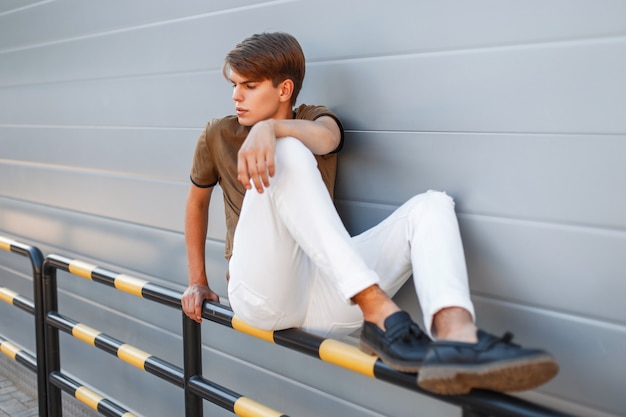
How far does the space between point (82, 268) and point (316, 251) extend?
4.45 feet

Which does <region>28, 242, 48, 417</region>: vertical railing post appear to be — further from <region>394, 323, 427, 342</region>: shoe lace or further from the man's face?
<region>394, 323, 427, 342</region>: shoe lace

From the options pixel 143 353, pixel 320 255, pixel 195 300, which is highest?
pixel 320 255

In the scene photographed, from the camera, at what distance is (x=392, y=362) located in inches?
57.3

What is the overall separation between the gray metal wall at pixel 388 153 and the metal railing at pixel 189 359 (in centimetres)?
40

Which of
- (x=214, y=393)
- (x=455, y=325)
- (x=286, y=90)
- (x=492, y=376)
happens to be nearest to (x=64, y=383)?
(x=214, y=393)

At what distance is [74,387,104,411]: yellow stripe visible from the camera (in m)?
2.62

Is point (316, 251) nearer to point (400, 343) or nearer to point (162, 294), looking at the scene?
point (400, 343)

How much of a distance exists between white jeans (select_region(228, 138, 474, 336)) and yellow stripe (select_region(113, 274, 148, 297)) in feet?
1.85

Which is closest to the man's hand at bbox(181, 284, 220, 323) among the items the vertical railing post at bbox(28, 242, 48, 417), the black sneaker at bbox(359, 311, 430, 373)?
the black sneaker at bbox(359, 311, 430, 373)

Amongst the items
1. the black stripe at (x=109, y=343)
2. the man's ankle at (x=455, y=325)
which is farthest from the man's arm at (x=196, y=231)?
the man's ankle at (x=455, y=325)

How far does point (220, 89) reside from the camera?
8.49 feet

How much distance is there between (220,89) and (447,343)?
1.56 metres

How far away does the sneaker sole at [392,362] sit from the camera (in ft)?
4.61

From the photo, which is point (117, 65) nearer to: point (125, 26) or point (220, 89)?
point (125, 26)
